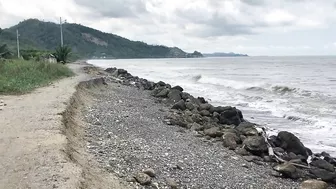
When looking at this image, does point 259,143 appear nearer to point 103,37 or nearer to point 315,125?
point 315,125

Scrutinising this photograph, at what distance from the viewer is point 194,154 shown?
8.74m

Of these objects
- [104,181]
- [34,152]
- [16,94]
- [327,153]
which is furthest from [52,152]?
[16,94]

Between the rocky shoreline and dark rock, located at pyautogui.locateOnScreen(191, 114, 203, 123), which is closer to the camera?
the rocky shoreline

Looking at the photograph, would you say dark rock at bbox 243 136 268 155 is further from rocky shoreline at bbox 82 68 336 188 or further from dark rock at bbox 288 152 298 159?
dark rock at bbox 288 152 298 159

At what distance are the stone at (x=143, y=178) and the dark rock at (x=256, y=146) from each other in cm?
418

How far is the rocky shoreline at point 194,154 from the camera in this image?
279 inches

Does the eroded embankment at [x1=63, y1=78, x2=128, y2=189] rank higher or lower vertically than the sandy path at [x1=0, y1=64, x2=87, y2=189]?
lower

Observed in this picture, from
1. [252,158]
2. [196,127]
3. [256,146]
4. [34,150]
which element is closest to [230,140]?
[256,146]

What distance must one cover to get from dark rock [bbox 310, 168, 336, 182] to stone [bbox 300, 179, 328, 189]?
59cm

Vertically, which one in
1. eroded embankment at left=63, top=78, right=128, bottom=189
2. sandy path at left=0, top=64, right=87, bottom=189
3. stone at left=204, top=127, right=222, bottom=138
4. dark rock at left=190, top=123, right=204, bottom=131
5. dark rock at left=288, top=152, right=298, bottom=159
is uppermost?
sandy path at left=0, top=64, right=87, bottom=189

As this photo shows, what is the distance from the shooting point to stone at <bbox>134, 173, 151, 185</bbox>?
6355 mm

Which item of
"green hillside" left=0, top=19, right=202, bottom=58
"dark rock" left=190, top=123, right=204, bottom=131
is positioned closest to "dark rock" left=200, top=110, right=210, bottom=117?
"dark rock" left=190, top=123, right=204, bottom=131

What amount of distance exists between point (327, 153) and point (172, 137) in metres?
4.03

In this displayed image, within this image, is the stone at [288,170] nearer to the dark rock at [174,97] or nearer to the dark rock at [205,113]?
the dark rock at [205,113]
